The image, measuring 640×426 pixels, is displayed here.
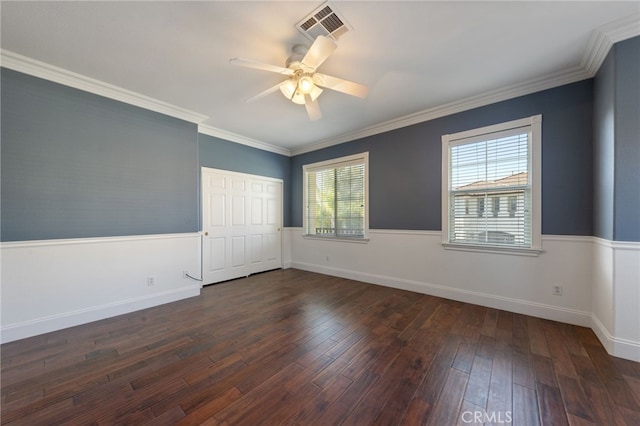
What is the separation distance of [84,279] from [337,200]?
3.81 meters

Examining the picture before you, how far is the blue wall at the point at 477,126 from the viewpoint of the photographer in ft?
8.25

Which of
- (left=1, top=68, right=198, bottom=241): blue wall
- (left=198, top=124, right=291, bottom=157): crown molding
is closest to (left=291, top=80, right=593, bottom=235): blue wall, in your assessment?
(left=198, top=124, right=291, bottom=157): crown molding

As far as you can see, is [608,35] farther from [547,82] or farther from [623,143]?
[623,143]

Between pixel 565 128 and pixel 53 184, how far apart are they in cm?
556

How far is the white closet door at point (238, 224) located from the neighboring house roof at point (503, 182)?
145 inches

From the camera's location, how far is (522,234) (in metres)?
2.84

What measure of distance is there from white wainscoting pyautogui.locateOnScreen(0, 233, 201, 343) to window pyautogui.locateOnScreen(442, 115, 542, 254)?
3942mm

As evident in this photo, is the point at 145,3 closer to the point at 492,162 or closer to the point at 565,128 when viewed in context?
the point at 492,162

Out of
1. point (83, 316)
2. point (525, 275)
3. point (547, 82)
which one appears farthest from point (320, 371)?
point (547, 82)

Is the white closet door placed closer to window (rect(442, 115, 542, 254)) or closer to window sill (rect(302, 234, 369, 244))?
window sill (rect(302, 234, 369, 244))

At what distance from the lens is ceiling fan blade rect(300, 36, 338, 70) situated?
1.72 metres

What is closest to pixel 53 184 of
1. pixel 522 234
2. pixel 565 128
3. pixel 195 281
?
pixel 195 281

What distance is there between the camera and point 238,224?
457cm

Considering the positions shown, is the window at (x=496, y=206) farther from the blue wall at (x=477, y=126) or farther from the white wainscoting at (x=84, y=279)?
the white wainscoting at (x=84, y=279)
